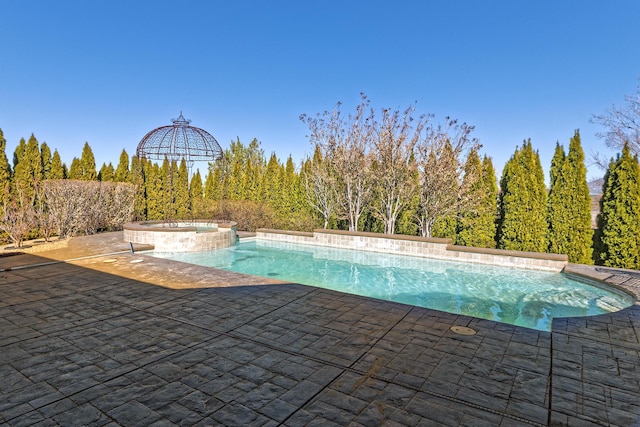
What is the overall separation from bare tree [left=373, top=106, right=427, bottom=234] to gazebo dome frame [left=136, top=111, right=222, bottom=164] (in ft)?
20.6

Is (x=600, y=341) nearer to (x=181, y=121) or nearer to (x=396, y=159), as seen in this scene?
(x=396, y=159)

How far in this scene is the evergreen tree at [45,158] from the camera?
16.3 m

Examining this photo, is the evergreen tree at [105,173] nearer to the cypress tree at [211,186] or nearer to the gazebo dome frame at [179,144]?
the cypress tree at [211,186]

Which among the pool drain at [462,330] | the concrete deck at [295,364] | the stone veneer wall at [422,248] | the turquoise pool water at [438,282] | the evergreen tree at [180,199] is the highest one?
the evergreen tree at [180,199]

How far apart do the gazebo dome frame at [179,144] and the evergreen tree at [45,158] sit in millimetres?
8870

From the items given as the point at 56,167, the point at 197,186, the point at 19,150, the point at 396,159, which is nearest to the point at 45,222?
the point at 56,167

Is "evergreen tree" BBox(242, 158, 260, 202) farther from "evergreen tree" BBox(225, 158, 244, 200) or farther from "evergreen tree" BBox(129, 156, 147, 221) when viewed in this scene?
"evergreen tree" BBox(129, 156, 147, 221)

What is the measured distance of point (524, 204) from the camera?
34.6 ft

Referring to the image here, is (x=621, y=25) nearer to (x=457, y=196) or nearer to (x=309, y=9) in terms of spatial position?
(x=457, y=196)

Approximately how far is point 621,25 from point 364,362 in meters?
12.1

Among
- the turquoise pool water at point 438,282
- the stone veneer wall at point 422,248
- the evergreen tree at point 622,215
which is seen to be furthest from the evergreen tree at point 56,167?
the evergreen tree at point 622,215

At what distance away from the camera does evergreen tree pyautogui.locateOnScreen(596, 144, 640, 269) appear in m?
8.95

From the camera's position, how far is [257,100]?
17.5 m

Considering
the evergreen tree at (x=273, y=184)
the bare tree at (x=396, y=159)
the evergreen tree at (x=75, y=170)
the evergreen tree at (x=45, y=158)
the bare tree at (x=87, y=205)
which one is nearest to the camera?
the bare tree at (x=87, y=205)
